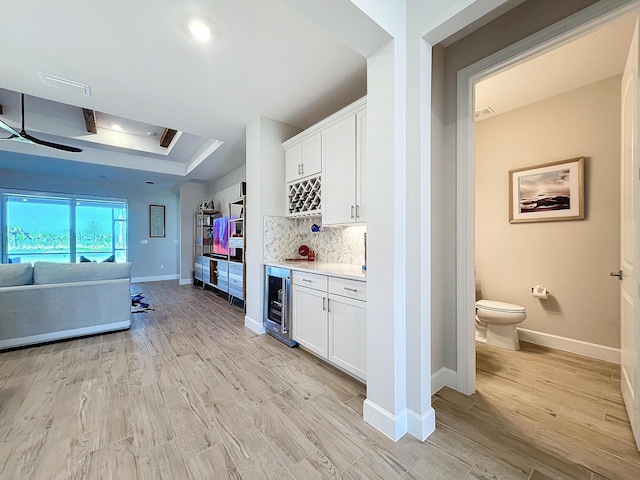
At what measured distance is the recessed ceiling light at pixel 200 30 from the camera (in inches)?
71.9

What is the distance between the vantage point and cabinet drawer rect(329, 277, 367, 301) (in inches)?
77.9

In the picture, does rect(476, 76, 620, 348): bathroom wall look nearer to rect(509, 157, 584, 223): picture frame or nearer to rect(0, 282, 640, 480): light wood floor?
rect(509, 157, 584, 223): picture frame

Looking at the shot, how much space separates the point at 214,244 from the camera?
5.52m

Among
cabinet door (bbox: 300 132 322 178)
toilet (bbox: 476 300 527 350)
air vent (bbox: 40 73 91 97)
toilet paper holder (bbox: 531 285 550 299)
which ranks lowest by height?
toilet (bbox: 476 300 527 350)

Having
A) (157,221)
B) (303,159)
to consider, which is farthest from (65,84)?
(157,221)

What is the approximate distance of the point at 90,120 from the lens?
3.90 m

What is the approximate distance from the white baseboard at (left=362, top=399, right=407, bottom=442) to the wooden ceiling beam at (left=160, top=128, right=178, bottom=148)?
16.2 ft

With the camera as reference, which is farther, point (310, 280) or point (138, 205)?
point (138, 205)

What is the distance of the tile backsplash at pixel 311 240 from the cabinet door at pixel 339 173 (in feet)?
1.48

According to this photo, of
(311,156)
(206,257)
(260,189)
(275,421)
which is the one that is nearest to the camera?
(275,421)

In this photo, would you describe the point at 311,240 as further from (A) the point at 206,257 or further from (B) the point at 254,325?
(A) the point at 206,257

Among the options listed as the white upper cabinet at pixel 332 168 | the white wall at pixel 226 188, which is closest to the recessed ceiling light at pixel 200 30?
the white upper cabinet at pixel 332 168

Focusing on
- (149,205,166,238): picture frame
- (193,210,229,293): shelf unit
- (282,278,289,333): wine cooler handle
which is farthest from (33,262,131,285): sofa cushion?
(149,205,166,238): picture frame

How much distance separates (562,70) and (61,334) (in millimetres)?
5845
